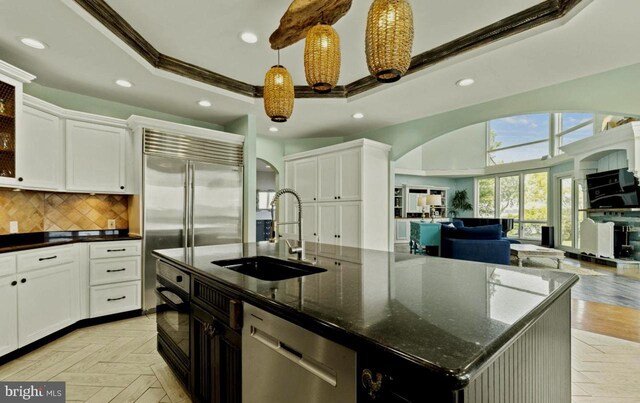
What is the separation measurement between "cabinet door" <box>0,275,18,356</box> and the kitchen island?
5.00 ft

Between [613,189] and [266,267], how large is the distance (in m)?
7.62

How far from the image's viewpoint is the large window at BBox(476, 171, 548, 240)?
29.4ft

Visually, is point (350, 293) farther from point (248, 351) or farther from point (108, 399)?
point (108, 399)

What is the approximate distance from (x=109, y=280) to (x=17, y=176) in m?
1.26

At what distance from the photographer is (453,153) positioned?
11.4 m

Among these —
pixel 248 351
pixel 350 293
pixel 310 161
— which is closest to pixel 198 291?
pixel 248 351

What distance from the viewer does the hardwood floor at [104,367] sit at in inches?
77.7

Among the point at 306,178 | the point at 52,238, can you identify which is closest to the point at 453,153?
the point at 306,178

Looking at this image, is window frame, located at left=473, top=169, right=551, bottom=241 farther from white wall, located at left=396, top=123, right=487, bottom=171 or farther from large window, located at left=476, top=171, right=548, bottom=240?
white wall, located at left=396, top=123, right=487, bottom=171

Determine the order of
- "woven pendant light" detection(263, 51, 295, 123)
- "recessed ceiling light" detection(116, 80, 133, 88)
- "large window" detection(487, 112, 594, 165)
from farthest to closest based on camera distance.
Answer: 1. "large window" detection(487, 112, 594, 165)
2. "recessed ceiling light" detection(116, 80, 133, 88)
3. "woven pendant light" detection(263, 51, 295, 123)

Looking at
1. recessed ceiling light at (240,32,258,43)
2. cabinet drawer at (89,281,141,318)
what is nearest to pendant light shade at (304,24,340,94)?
recessed ceiling light at (240,32,258,43)

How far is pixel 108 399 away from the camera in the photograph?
192cm

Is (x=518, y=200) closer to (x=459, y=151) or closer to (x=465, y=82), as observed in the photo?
(x=459, y=151)

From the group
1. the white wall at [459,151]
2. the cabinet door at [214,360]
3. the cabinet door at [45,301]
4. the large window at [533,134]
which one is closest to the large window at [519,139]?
the large window at [533,134]
